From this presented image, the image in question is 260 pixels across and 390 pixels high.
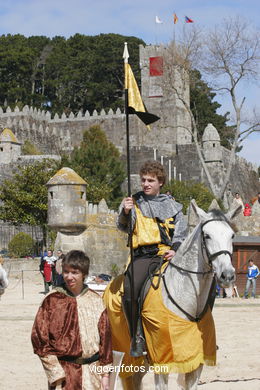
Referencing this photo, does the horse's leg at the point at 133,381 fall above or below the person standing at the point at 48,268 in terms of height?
above

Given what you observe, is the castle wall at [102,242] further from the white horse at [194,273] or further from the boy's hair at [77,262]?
the boy's hair at [77,262]

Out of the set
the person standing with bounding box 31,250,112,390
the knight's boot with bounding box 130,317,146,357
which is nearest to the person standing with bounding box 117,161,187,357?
the knight's boot with bounding box 130,317,146,357

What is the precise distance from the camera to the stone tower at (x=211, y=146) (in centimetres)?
5431

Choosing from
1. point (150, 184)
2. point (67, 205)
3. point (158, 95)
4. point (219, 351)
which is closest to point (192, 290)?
point (150, 184)

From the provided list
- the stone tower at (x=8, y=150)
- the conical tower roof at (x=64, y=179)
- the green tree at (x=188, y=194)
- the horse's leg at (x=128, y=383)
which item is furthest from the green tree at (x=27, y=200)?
the horse's leg at (x=128, y=383)

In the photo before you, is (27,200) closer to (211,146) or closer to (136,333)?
(211,146)

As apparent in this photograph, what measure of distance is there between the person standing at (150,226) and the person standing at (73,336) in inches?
57.4

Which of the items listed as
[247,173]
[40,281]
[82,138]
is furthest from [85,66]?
[40,281]

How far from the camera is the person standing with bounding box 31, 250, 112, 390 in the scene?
545 cm

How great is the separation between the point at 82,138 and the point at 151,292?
6275 centimetres

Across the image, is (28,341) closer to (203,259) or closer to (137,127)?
(203,259)

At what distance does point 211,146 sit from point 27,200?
2213cm

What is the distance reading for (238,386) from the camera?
8.80m

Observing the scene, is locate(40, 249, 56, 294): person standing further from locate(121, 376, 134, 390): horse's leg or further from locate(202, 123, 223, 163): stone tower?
locate(202, 123, 223, 163): stone tower
